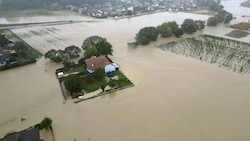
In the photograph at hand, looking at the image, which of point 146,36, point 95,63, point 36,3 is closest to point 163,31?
point 146,36

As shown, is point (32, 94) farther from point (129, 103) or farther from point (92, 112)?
point (129, 103)

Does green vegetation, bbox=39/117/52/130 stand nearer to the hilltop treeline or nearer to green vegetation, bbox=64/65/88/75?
green vegetation, bbox=64/65/88/75

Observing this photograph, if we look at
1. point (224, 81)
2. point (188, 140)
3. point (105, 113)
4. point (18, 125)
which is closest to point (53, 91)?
point (18, 125)

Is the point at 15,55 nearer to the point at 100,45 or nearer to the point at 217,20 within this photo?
the point at 100,45

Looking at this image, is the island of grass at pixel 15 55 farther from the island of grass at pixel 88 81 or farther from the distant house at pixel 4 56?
the island of grass at pixel 88 81

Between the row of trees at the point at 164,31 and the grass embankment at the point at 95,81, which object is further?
the row of trees at the point at 164,31

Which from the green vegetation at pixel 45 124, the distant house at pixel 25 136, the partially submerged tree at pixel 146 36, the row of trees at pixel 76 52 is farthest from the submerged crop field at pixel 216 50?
the distant house at pixel 25 136
